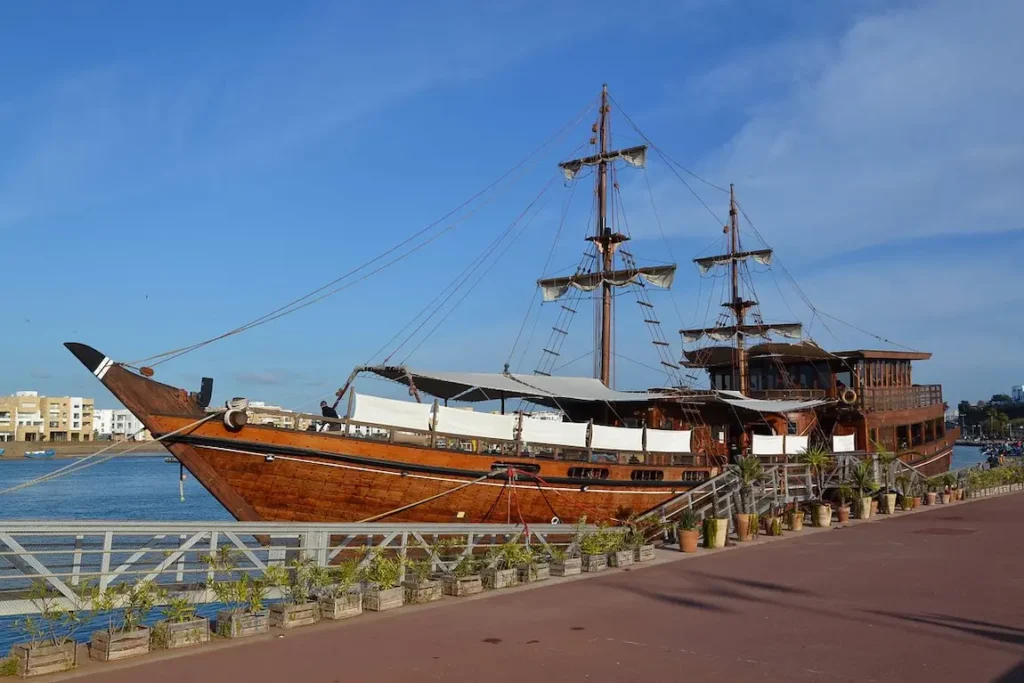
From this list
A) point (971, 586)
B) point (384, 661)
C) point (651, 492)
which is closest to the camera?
point (384, 661)

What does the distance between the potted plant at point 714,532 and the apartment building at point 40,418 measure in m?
131

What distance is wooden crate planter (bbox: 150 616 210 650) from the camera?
27.4 feet

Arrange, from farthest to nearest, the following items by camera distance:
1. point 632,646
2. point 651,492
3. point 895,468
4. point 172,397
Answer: point 895,468 → point 651,492 → point 172,397 → point 632,646

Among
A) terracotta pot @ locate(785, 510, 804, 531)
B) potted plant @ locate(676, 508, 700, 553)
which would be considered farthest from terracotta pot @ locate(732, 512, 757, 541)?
terracotta pot @ locate(785, 510, 804, 531)

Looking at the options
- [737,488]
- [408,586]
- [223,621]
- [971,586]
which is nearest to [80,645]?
[223,621]

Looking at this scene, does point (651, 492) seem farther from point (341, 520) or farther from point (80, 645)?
point (80, 645)

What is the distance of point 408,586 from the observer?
1094cm

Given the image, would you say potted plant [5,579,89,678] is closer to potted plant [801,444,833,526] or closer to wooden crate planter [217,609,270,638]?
wooden crate planter [217,609,270,638]

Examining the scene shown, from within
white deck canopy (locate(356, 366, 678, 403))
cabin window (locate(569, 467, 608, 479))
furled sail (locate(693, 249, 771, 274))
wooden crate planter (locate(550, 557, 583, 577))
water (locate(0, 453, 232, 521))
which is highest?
furled sail (locate(693, 249, 771, 274))

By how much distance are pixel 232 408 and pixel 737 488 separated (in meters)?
11.5

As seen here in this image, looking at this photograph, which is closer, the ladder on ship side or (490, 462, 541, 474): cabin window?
(490, 462, 541, 474): cabin window

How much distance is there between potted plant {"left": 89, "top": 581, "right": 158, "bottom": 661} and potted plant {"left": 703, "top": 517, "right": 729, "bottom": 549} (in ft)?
37.3

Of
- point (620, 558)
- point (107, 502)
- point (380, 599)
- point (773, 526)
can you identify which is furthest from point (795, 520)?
point (107, 502)

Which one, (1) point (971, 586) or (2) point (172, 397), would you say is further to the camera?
(2) point (172, 397)
